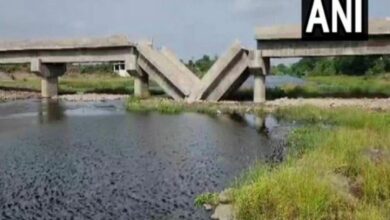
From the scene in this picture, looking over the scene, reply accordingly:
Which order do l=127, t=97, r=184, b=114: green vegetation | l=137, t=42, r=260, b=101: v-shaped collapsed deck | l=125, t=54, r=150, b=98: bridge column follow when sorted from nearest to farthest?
l=127, t=97, r=184, b=114: green vegetation < l=137, t=42, r=260, b=101: v-shaped collapsed deck < l=125, t=54, r=150, b=98: bridge column

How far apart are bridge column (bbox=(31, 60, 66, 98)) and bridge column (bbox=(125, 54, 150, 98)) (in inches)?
452

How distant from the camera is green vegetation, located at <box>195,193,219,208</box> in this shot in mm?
15848

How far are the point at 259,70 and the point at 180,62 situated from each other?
10.3 m

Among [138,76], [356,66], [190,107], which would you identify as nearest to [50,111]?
[138,76]

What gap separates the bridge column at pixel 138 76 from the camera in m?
55.7

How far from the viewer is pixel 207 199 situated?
639 inches

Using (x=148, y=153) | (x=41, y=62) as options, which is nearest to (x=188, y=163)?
(x=148, y=153)

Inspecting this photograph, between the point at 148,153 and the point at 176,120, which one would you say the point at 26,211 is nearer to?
the point at 148,153

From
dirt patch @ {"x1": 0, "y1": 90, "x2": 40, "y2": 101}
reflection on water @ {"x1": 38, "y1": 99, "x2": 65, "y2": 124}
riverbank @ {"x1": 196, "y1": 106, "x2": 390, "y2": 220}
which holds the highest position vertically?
dirt patch @ {"x1": 0, "y1": 90, "x2": 40, "y2": 101}

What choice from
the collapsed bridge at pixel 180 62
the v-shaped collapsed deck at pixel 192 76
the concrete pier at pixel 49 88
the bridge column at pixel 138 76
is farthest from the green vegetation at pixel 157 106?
the concrete pier at pixel 49 88

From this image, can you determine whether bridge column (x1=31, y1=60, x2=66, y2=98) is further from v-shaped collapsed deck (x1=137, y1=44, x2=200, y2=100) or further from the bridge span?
the bridge span

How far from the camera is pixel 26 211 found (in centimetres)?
1584

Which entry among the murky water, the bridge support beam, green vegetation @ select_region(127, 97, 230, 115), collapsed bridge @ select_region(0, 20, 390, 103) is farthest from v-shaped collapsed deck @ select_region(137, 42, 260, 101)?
the murky water

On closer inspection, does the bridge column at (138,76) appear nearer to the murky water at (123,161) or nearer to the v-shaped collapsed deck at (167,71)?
the v-shaped collapsed deck at (167,71)
